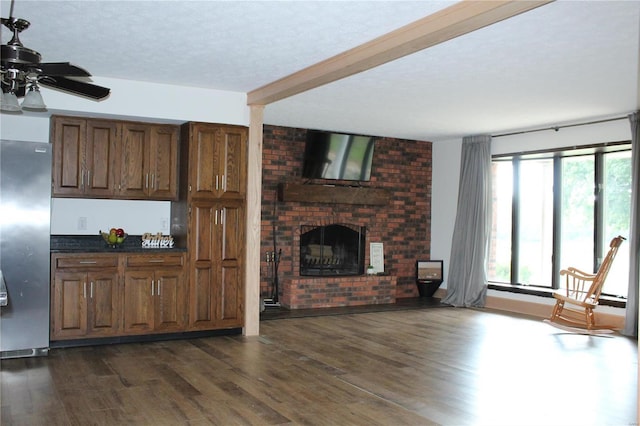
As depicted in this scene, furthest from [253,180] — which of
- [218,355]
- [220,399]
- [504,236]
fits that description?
[504,236]

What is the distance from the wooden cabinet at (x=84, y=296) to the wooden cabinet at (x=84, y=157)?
71 centimetres

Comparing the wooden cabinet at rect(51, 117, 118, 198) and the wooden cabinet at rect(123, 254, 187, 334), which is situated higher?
the wooden cabinet at rect(51, 117, 118, 198)

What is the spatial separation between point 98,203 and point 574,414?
16.1 feet

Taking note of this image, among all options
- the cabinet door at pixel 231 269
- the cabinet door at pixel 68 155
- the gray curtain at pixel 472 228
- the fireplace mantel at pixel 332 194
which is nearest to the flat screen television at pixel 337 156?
the fireplace mantel at pixel 332 194

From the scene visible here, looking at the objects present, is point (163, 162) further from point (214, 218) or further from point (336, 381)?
point (336, 381)

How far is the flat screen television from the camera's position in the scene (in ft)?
28.5

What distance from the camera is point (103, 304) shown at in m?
5.76

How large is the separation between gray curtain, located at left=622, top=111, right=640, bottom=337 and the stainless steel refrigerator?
19.8 ft

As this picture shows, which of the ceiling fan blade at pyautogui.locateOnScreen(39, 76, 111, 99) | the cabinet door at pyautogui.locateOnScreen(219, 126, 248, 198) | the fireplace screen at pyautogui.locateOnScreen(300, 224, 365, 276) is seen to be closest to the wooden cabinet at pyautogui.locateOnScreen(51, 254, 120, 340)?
the cabinet door at pyautogui.locateOnScreen(219, 126, 248, 198)

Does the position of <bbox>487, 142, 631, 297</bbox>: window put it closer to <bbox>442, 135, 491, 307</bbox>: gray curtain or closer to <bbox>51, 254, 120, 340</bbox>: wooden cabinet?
<bbox>442, 135, 491, 307</bbox>: gray curtain

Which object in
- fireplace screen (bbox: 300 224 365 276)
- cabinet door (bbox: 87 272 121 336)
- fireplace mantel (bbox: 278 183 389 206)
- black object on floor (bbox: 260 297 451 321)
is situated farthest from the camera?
fireplace screen (bbox: 300 224 365 276)

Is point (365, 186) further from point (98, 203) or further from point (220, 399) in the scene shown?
point (220, 399)

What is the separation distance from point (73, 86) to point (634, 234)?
6.02m

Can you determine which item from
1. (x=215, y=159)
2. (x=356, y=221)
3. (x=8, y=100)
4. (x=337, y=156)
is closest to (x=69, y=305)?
(x=215, y=159)
